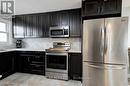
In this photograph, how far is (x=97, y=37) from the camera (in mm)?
2518

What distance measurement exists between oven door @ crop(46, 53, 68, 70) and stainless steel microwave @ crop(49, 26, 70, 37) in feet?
2.53

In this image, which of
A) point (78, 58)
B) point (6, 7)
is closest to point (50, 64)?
point (78, 58)

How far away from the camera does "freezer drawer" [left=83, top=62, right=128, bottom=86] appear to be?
234 centimetres

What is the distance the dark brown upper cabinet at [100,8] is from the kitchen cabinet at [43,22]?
1.80 ft

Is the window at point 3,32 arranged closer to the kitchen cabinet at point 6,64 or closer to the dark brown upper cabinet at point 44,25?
the kitchen cabinet at point 6,64

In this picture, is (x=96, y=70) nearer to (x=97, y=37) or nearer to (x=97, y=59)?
(x=97, y=59)

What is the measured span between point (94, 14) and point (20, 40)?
3462 mm

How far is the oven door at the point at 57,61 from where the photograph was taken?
3.33 meters

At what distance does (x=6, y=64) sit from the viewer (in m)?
3.46

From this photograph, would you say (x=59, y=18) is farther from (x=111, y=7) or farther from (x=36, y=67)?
(x=36, y=67)

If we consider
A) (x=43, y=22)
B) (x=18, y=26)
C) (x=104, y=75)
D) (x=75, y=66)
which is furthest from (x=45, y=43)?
(x=104, y=75)

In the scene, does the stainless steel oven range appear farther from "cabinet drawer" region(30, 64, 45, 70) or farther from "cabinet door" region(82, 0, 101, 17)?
"cabinet door" region(82, 0, 101, 17)

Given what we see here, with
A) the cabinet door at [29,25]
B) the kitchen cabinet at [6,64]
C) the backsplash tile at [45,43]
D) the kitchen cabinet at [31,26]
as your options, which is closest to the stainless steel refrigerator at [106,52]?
the backsplash tile at [45,43]

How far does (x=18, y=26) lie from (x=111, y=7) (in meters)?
3.71
